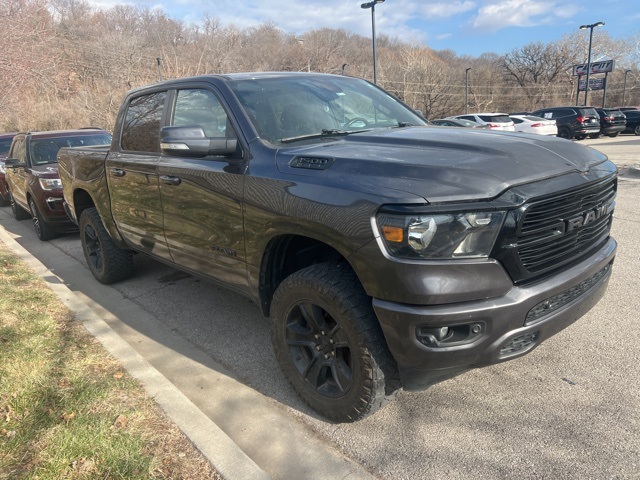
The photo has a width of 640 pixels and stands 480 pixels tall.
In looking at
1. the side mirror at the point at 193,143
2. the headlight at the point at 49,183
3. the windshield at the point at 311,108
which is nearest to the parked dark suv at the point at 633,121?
the windshield at the point at 311,108

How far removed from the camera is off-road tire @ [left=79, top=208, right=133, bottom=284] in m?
5.24

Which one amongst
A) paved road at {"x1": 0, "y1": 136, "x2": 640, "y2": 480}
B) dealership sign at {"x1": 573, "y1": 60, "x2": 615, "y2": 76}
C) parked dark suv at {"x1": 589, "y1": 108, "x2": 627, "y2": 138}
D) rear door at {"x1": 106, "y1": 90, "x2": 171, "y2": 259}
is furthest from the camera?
dealership sign at {"x1": 573, "y1": 60, "x2": 615, "y2": 76}

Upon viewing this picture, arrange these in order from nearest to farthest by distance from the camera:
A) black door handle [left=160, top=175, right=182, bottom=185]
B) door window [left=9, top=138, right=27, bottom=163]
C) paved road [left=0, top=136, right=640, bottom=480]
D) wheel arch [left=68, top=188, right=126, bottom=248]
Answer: paved road [left=0, top=136, right=640, bottom=480], black door handle [left=160, top=175, right=182, bottom=185], wheel arch [left=68, top=188, right=126, bottom=248], door window [left=9, top=138, right=27, bottom=163]

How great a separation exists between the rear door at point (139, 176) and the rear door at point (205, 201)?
192 mm

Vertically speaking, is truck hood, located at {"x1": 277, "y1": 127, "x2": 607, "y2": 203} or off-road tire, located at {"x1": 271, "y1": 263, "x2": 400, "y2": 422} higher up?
truck hood, located at {"x1": 277, "y1": 127, "x2": 607, "y2": 203}

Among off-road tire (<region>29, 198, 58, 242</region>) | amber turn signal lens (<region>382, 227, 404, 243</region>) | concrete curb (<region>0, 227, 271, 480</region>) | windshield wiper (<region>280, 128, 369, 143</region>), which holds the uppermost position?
windshield wiper (<region>280, 128, 369, 143</region>)

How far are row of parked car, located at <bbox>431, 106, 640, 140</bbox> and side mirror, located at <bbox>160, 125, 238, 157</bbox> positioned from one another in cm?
1725

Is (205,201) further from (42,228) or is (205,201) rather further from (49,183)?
(42,228)

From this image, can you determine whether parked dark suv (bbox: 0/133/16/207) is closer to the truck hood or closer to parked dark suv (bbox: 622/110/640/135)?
the truck hood

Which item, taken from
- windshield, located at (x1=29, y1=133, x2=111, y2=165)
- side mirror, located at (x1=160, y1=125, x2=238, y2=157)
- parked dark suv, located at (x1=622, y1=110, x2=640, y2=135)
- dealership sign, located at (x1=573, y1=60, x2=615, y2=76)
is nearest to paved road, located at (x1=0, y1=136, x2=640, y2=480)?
side mirror, located at (x1=160, y1=125, x2=238, y2=157)

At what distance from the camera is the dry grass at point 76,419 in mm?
2334

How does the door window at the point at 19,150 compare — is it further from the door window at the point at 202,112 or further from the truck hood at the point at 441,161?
the truck hood at the point at 441,161

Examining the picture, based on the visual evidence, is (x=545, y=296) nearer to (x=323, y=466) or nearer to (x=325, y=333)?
(x=325, y=333)

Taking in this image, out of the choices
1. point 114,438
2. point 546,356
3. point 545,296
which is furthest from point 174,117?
point 546,356
